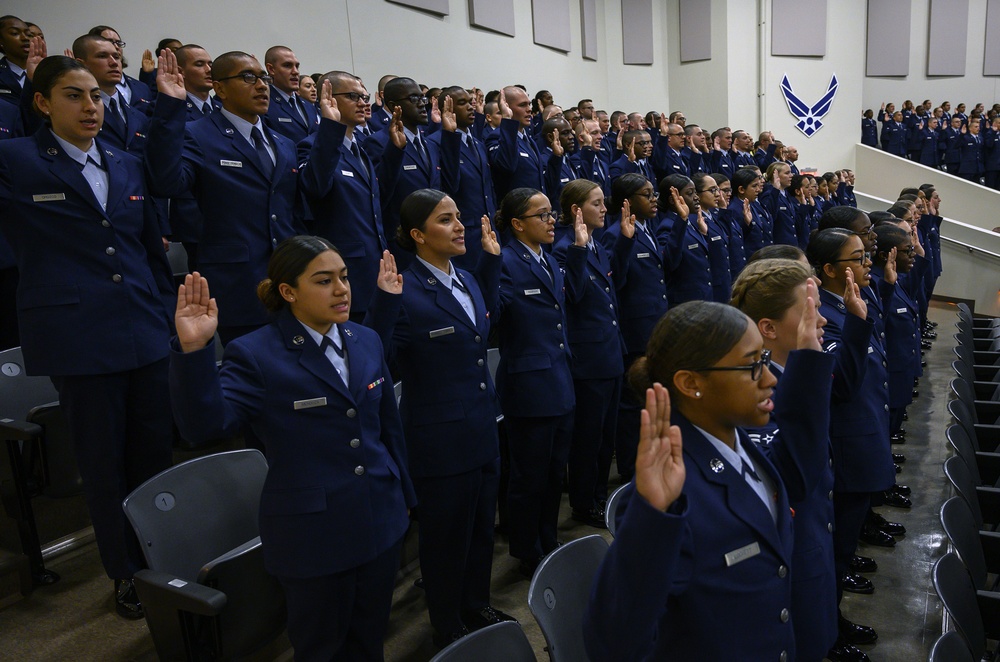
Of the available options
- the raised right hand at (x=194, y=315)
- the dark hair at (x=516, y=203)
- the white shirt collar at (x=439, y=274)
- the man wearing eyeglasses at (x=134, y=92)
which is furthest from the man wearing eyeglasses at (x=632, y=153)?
the raised right hand at (x=194, y=315)

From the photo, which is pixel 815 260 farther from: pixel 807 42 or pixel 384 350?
pixel 807 42

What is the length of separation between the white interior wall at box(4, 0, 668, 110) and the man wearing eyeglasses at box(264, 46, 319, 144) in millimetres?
1422

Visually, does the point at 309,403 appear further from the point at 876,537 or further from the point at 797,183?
the point at 797,183

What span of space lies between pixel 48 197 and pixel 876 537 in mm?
3463

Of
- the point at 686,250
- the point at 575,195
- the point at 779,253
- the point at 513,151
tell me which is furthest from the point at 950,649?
the point at 513,151

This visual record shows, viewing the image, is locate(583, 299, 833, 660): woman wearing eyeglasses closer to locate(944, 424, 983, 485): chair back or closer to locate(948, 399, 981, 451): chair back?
locate(944, 424, 983, 485): chair back

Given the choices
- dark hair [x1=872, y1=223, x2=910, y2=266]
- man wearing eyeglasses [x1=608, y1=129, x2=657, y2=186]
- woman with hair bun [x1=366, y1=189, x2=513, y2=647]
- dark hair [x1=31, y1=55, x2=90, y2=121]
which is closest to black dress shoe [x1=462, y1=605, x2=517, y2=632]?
Result: woman with hair bun [x1=366, y1=189, x2=513, y2=647]

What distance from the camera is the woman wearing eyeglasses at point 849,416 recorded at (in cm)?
247

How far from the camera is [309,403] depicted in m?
1.79

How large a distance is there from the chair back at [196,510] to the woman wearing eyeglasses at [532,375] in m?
0.99

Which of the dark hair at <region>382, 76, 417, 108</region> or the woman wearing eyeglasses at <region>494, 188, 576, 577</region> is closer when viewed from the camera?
the woman wearing eyeglasses at <region>494, 188, 576, 577</region>

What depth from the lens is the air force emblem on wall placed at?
1312cm

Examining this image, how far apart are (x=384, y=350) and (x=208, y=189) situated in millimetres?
1136

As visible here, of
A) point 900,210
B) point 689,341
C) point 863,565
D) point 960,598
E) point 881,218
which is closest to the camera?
point 689,341
